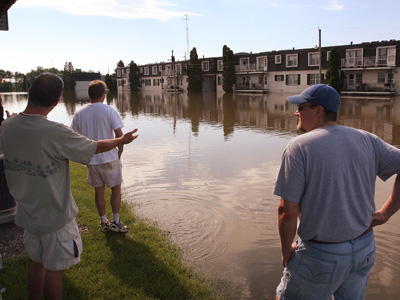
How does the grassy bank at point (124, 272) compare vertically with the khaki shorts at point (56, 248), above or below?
below

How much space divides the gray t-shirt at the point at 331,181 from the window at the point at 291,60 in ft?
156

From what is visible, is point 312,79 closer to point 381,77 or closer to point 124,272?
point 381,77

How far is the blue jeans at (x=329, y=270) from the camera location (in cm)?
222

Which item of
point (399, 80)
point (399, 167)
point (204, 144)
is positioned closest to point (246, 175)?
point (204, 144)

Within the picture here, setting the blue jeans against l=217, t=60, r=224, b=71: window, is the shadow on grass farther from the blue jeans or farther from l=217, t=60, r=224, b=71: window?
l=217, t=60, r=224, b=71: window

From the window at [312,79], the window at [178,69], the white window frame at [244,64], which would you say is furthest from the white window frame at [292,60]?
the window at [178,69]

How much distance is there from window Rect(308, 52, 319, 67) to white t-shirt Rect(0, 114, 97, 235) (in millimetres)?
45755

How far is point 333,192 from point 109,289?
243 cm

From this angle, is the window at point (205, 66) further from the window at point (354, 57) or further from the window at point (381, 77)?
the window at point (381, 77)

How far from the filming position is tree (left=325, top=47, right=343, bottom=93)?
129ft

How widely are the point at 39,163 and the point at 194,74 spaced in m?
59.4

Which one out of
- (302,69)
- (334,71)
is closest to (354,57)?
(334,71)

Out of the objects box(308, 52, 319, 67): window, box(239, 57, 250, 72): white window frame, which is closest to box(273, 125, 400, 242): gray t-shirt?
box(308, 52, 319, 67): window

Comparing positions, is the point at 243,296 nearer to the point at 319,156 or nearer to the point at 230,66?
the point at 319,156
